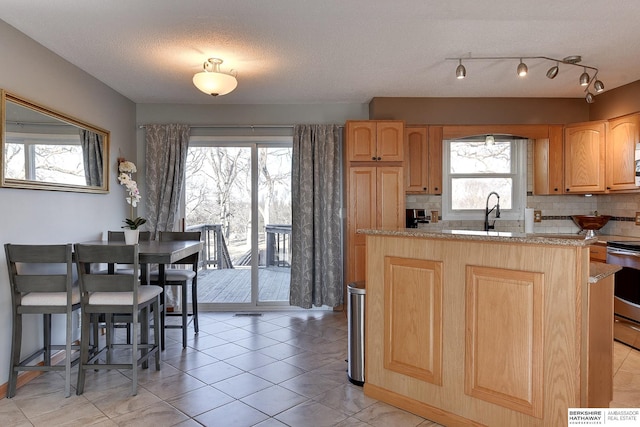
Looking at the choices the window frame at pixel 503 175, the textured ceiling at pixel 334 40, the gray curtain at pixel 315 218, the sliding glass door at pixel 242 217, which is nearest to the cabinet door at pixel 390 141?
the textured ceiling at pixel 334 40

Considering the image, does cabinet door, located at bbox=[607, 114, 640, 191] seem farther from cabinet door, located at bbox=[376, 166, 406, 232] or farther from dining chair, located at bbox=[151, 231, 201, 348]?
dining chair, located at bbox=[151, 231, 201, 348]

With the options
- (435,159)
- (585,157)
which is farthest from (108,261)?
(585,157)

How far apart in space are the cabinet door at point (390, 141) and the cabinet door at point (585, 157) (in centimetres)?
195

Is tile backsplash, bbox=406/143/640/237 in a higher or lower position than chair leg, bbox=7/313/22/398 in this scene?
higher

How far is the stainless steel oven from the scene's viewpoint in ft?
11.7

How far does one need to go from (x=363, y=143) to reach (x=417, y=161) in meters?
0.69

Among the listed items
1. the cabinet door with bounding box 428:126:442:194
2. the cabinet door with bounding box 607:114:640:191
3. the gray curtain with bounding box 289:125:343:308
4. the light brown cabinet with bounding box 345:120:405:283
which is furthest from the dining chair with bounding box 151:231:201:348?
the cabinet door with bounding box 607:114:640:191

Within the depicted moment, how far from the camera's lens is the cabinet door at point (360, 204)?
4.44 m

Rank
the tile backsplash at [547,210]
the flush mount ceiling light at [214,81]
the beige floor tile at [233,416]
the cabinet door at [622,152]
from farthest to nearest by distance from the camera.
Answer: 1. the tile backsplash at [547,210]
2. the cabinet door at [622,152]
3. the flush mount ceiling light at [214,81]
4. the beige floor tile at [233,416]

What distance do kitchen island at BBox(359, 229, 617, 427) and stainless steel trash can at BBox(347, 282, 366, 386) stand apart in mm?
178

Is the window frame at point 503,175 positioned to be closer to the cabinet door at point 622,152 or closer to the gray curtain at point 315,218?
the cabinet door at point 622,152

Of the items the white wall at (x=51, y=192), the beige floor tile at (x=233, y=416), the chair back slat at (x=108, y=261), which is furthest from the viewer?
the white wall at (x=51, y=192)

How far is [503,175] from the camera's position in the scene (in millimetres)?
4902

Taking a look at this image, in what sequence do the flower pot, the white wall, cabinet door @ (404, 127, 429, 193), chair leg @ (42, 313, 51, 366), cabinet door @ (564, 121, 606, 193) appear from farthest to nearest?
cabinet door @ (404, 127, 429, 193) → cabinet door @ (564, 121, 606, 193) → the flower pot → chair leg @ (42, 313, 51, 366) → the white wall
